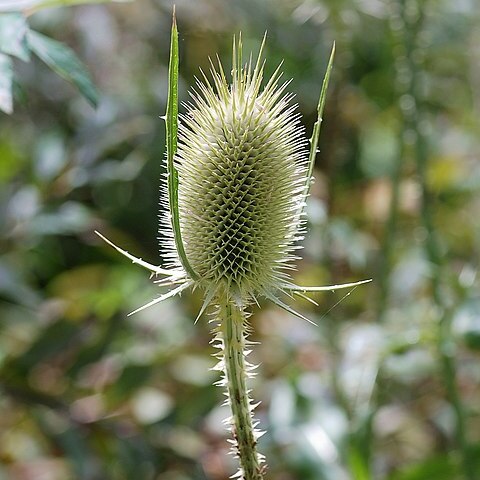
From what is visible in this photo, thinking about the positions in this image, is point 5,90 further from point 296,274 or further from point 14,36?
point 296,274

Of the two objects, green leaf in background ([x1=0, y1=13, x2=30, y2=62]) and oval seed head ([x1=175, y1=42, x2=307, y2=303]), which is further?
green leaf in background ([x1=0, y1=13, x2=30, y2=62])

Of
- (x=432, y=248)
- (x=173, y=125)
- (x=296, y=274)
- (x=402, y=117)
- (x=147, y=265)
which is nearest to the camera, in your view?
(x=173, y=125)

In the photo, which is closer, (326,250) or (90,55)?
(326,250)

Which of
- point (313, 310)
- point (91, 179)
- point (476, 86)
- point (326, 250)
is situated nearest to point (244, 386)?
point (326, 250)

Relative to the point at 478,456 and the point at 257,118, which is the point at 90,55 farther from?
the point at 257,118

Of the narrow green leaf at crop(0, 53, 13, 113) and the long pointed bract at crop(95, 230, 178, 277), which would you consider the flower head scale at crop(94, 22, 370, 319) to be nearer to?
the long pointed bract at crop(95, 230, 178, 277)

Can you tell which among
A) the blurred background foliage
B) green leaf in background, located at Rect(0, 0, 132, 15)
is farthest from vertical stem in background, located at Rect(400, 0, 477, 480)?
green leaf in background, located at Rect(0, 0, 132, 15)

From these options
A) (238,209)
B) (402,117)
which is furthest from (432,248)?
(238,209)
